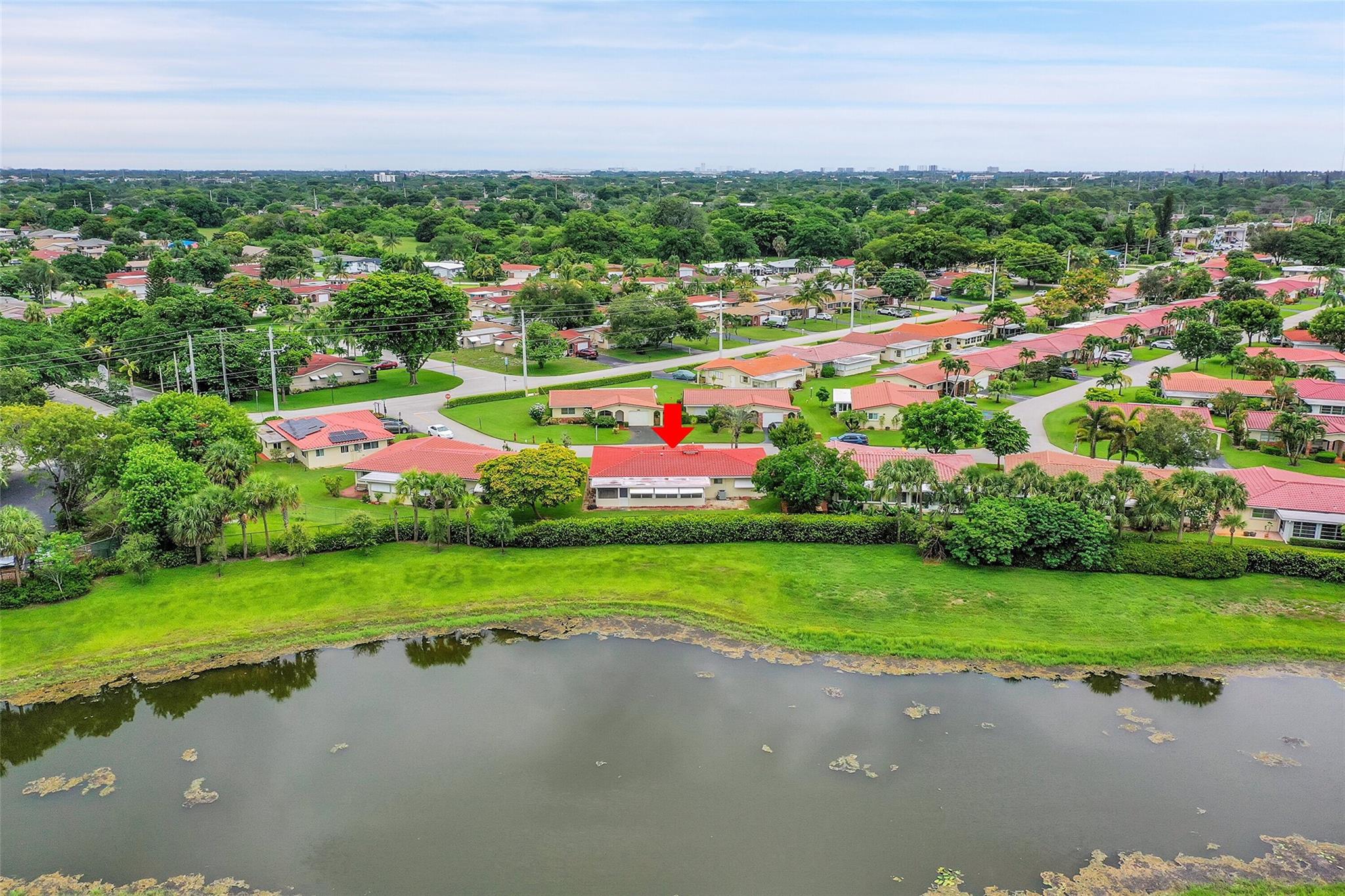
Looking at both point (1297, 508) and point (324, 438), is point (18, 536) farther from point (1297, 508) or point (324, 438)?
point (1297, 508)

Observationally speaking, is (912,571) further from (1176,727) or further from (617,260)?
(617,260)

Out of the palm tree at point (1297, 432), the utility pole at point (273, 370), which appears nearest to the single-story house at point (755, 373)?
the utility pole at point (273, 370)

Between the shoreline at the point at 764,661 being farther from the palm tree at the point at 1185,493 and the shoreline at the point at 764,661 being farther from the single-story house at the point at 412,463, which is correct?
the single-story house at the point at 412,463

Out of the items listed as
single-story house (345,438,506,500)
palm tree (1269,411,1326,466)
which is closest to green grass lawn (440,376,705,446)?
single-story house (345,438,506,500)

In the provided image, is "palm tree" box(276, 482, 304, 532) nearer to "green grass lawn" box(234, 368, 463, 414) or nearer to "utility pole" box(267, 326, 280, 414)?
"utility pole" box(267, 326, 280, 414)

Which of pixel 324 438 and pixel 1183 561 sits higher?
pixel 324 438

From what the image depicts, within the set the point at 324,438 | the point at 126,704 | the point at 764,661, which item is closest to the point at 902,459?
the point at 764,661
